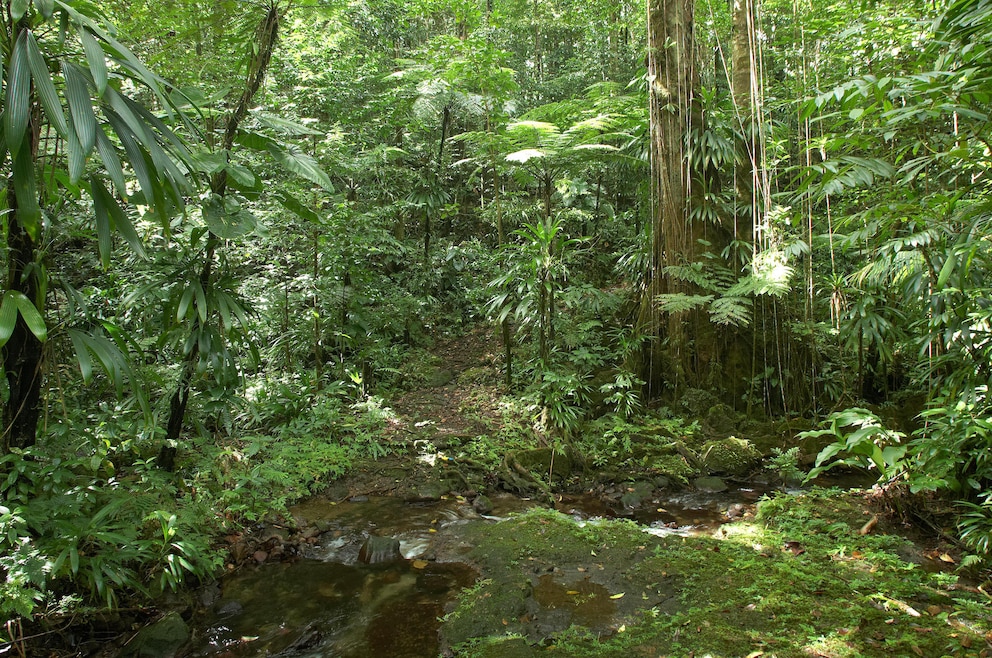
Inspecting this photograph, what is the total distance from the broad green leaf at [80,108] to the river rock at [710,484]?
492 centimetres

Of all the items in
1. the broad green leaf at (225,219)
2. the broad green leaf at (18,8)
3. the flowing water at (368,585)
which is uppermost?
the broad green leaf at (18,8)

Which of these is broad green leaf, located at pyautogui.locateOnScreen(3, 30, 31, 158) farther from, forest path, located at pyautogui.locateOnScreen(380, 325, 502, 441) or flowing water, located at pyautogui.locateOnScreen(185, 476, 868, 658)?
forest path, located at pyautogui.locateOnScreen(380, 325, 502, 441)

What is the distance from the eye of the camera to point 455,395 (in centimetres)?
743

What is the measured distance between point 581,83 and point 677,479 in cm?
904

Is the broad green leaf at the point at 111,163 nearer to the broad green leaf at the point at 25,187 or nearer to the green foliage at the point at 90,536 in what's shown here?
the broad green leaf at the point at 25,187

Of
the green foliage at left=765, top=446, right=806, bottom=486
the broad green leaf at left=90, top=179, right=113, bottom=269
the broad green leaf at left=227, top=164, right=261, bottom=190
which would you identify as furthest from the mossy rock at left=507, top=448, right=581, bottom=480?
the broad green leaf at left=90, top=179, right=113, bottom=269

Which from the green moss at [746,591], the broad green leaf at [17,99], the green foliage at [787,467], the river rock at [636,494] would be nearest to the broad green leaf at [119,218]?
the broad green leaf at [17,99]

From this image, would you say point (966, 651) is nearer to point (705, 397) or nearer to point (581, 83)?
point (705, 397)

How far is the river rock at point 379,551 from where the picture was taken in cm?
371

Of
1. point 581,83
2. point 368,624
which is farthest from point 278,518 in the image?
point 581,83

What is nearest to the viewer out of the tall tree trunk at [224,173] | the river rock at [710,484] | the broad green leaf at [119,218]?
the broad green leaf at [119,218]

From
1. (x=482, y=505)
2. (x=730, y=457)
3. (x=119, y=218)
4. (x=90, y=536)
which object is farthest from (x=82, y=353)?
(x=730, y=457)

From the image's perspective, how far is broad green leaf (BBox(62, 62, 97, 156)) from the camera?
1.74 metres

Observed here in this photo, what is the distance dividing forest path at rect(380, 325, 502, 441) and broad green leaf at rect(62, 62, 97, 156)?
4657 millimetres
